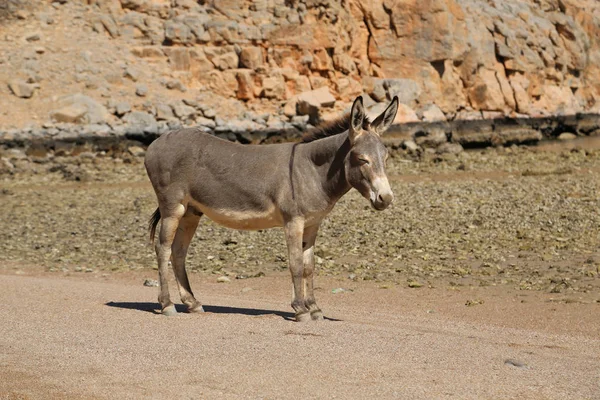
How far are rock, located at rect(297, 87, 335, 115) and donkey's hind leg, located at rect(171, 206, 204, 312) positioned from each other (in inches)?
1425

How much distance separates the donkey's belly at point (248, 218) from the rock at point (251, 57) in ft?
130

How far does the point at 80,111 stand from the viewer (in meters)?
41.9

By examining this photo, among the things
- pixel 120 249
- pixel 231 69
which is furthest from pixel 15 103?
pixel 120 249

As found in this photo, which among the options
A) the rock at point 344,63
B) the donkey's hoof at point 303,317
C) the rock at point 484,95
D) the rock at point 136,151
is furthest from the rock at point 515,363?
the rock at point 484,95

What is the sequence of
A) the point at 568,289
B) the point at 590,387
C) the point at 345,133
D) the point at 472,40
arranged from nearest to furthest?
the point at 590,387 < the point at 345,133 < the point at 568,289 < the point at 472,40

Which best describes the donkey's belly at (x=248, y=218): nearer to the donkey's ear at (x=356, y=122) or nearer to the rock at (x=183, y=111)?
the donkey's ear at (x=356, y=122)

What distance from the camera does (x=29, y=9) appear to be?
162 feet

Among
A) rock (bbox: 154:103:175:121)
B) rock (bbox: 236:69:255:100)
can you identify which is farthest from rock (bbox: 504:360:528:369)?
rock (bbox: 236:69:255:100)

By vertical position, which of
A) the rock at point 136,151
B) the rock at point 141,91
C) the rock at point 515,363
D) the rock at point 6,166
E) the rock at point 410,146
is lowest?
the rock at point 141,91

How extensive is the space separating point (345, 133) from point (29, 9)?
4279 cm

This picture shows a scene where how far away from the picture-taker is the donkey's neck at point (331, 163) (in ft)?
32.4

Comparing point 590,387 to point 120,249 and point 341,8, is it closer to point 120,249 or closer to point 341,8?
point 120,249

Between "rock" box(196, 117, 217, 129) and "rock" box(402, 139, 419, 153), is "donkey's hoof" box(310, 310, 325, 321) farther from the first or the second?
"rock" box(196, 117, 217, 129)

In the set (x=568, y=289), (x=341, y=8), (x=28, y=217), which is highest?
(x=568, y=289)
